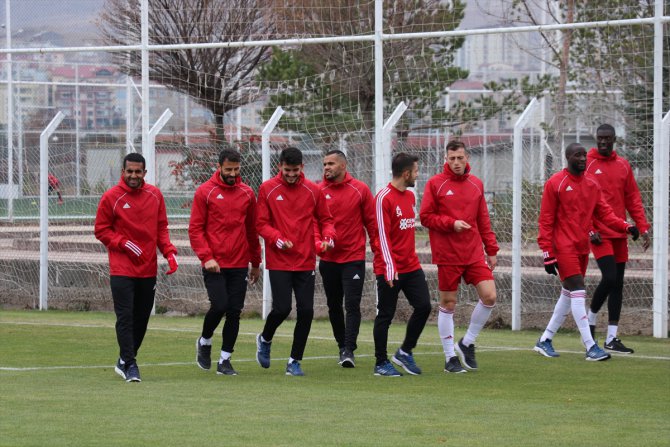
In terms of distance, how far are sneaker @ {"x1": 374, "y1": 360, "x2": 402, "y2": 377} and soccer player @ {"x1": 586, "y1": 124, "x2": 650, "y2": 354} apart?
2.70 m

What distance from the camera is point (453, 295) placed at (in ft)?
37.0

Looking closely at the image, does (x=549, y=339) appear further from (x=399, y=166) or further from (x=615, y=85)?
(x=615, y=85)

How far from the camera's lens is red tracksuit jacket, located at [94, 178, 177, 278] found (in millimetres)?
10586

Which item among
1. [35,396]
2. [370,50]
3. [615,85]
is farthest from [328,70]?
[35,396]

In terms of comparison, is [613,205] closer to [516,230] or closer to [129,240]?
[516,230]

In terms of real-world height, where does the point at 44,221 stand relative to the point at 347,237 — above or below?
below

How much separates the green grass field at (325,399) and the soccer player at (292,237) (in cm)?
50

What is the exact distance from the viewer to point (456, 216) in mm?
11117

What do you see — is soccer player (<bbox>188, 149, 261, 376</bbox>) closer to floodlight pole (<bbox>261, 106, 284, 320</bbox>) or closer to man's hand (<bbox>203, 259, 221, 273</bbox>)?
man's hand (<bbox>203, 259, 221, 273</bbox>)

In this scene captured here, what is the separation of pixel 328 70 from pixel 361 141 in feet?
10.5

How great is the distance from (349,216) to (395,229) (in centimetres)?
69

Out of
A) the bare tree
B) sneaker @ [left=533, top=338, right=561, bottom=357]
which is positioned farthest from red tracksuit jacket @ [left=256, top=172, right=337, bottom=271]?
the bare tree

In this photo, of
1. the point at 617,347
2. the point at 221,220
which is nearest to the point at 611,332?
the point at 617,347

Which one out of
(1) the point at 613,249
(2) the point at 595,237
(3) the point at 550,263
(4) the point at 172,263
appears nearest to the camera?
(4) the point at 172,263
